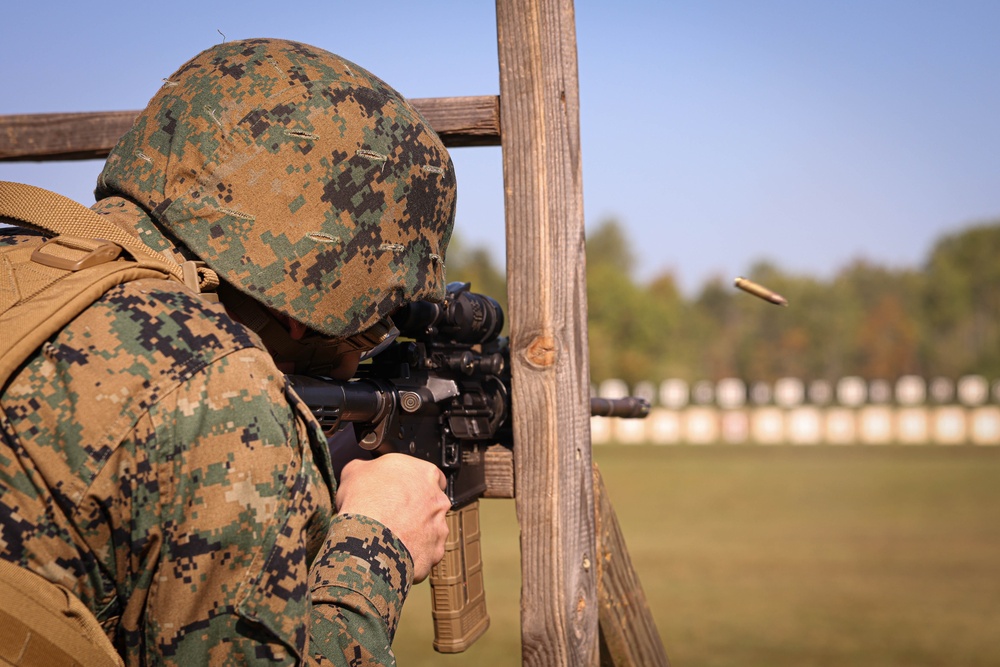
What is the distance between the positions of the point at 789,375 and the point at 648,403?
192 ft

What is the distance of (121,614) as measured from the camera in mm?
1582

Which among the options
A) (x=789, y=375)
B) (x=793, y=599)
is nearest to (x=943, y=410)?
(x=789, y=375)

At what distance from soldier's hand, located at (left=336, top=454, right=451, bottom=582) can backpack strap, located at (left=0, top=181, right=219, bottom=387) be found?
525 millimetres

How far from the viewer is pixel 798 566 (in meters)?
13.0

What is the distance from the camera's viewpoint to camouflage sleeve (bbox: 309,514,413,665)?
5.61 feet

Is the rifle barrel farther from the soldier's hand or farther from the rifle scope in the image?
the soldier's hand

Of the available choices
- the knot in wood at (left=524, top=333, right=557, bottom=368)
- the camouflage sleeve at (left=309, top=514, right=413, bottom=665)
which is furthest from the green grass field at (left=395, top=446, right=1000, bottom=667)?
the camouflage sleeve at (left=309, top=514, right=413, bottom=665)

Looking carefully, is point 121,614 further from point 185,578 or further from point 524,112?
point 524,112

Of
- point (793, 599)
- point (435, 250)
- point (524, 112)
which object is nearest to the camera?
point (435, 250)

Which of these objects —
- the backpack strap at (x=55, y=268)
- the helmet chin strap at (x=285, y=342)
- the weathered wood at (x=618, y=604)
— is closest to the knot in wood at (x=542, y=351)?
the weathered wood at (x=618, y=604)

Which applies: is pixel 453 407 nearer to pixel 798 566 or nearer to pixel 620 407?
pixel 620 407

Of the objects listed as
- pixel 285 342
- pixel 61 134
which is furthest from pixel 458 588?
pixel 61 134

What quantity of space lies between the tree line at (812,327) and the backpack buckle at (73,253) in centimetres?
5117

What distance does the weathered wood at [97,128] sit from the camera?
2828mm
